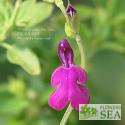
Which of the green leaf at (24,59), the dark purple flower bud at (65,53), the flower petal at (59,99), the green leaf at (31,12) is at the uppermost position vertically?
the green leaf at (31,12)

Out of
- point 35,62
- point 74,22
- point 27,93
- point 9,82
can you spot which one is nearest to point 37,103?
point 27,93

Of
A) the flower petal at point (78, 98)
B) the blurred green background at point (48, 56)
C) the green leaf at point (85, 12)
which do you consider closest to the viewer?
the flower petal at point (78, 98)

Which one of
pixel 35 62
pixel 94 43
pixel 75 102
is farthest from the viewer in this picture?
pixel 94 43

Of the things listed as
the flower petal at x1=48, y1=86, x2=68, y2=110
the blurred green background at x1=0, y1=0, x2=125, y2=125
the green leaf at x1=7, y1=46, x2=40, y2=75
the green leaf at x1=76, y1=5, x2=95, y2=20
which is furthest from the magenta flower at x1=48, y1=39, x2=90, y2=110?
the green leaf at x1=76, y1=5, x2=95, y2=20

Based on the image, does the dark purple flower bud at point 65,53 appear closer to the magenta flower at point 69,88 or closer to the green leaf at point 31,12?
the magenta flower at point 69,88

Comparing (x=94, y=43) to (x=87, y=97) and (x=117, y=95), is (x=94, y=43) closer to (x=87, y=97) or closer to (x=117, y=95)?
(x=117, y=95)

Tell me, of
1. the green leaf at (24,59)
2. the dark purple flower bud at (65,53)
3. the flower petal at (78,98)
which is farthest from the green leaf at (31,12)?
the flower petal at (78,98)

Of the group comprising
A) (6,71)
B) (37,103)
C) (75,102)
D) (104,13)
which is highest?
(104,13)

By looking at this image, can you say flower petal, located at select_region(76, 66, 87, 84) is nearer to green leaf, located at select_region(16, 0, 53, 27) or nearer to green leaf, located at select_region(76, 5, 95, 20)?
green leaf, located at select_region(16, 0, 53, 27)
